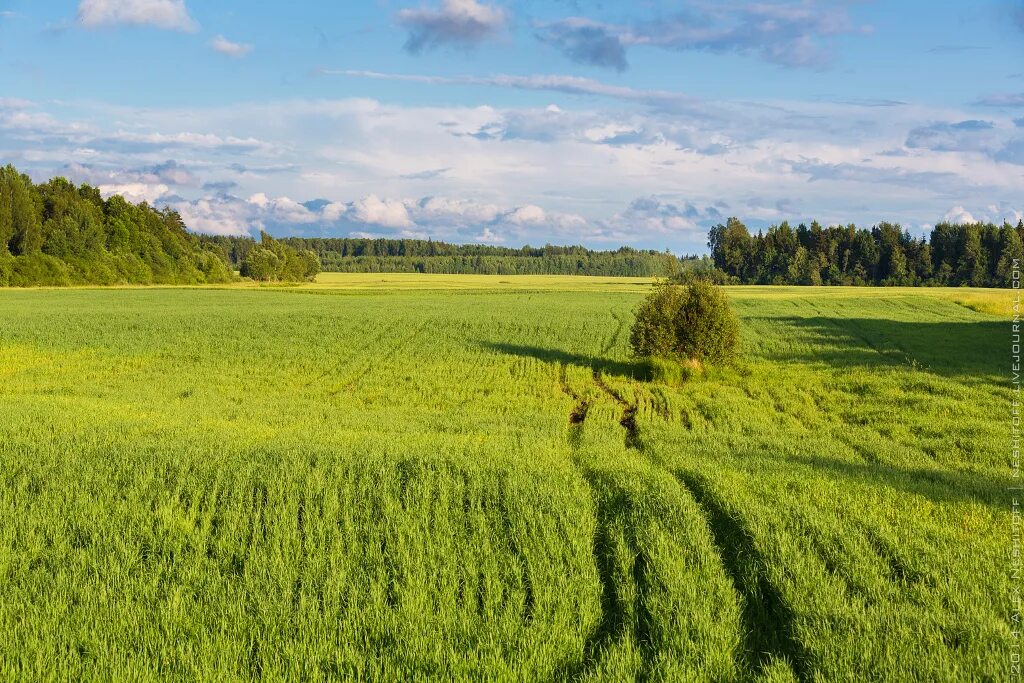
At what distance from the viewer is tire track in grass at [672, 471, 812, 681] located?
6453mm

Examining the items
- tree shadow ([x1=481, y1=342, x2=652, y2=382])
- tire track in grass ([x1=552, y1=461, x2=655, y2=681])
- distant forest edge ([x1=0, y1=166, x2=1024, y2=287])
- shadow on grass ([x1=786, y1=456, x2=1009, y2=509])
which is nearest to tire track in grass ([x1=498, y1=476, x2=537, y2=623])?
tire track in grass ([x1=552, y1=461, x2=655, y2=681])

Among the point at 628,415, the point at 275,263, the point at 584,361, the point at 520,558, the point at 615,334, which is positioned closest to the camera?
the point at 520,558

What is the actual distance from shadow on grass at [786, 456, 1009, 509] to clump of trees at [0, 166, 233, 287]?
90941mm

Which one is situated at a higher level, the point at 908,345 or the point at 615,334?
the point at 908,345

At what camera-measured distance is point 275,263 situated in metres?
112

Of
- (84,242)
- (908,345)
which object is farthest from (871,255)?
(84,242)

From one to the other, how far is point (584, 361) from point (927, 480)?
56.0 ft

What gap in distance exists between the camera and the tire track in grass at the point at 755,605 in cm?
645

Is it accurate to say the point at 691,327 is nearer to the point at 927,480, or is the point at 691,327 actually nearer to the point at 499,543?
the point at 927,480

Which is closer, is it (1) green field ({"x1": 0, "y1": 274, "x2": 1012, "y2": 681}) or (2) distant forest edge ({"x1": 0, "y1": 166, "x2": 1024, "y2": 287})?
(1) green field ({"x1": 0, "y1": 274, "x2": 1012, "y2": 681})

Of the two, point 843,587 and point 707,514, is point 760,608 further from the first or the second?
point 707,514

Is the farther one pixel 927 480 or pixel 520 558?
pixel 927 480

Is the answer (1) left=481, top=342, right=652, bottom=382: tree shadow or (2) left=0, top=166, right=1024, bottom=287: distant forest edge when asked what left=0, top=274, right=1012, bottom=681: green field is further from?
(2) left=0, top=166, right=1024, bottom=287: distant forest edge

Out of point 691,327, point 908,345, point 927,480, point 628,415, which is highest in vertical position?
point 691,327
